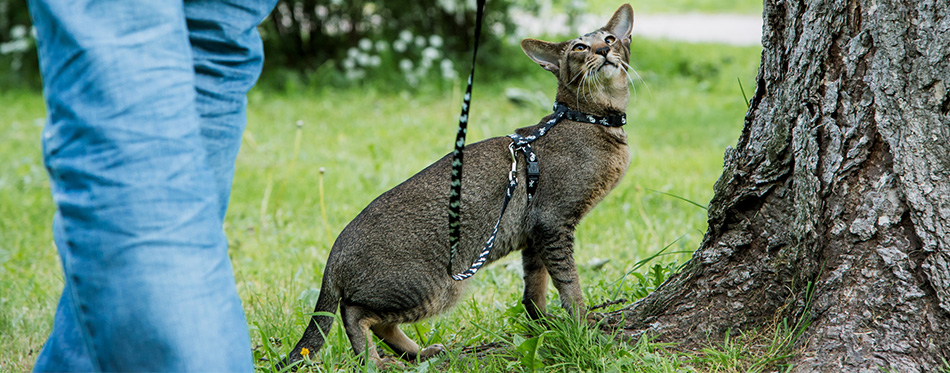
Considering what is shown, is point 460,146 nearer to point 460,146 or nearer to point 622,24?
point 460,146

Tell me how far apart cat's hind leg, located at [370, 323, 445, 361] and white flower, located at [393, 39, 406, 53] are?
608 centimetres

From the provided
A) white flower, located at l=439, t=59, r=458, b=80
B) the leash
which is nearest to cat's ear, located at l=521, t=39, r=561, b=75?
the leash

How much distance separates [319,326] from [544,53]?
4.22 feet

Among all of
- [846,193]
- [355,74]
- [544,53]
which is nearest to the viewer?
[846,193]

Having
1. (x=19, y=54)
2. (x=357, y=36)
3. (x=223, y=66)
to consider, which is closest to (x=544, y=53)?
(x=223, y=66)

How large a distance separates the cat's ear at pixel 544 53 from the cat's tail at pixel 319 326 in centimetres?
112

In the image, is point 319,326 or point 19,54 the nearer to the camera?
point 319,326

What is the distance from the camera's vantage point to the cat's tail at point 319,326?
2463mm

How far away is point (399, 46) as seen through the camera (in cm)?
848

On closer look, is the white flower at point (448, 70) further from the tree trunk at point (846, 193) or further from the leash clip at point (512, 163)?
the tree trunk at point (846, 193)

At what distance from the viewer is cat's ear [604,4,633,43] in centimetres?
300

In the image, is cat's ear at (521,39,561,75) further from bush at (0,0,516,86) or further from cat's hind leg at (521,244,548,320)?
bush at (0,0,516,86)

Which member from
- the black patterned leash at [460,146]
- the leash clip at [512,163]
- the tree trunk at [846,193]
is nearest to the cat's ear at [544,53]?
the leash clip at [512,163]

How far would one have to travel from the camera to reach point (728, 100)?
808 cm
